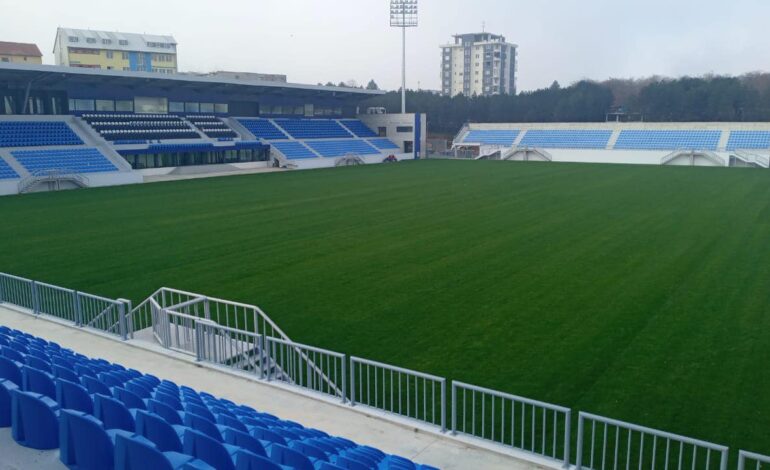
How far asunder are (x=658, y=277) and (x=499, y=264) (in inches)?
157

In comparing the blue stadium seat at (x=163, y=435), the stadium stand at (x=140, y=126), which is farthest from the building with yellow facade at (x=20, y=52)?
the blue stadium seat at (x=163, y=435)

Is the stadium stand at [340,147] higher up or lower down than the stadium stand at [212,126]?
lower down

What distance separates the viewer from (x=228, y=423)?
6.10 metres

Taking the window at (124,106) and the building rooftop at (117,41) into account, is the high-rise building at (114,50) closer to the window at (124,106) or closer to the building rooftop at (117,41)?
the building rooftop at (117,41)

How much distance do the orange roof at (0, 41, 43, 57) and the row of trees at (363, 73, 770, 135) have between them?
58055 mm

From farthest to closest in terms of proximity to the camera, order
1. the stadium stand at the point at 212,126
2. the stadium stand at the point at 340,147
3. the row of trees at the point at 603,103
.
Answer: the row of trees at the point at 603,103
the stadium stand at the point at 340,147
the stadium stand at the point at 212,126

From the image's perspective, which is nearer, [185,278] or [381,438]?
[381,438]

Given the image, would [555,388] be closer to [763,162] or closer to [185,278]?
[185,278]

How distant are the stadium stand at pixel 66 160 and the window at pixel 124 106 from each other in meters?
8.90

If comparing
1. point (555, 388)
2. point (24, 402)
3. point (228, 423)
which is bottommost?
point (555, 388)

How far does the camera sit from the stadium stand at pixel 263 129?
5669 centimetres

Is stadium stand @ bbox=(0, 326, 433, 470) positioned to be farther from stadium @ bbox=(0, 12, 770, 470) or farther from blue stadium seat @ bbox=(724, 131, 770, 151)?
blue stadium seat @ bbox=(724, 131, 770, 151)

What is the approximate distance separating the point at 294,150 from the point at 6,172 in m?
24.2

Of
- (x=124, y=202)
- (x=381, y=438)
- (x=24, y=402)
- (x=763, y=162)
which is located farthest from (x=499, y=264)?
(x=763, y=162)
